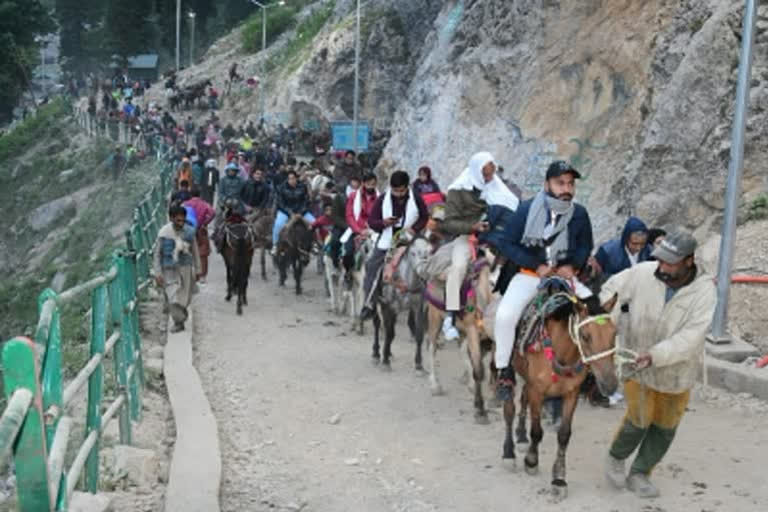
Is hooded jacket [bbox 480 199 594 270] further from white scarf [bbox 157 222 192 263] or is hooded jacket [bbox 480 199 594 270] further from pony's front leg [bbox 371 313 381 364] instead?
white scarf [bbox 157 222 192 263]

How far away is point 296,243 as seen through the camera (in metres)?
18.6

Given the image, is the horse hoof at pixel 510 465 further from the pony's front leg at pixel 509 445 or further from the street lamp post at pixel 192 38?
the street lamp post at pixel 192 38

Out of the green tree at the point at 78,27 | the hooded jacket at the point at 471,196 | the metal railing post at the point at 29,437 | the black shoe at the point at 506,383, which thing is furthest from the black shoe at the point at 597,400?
the green tree at the point at 78,27

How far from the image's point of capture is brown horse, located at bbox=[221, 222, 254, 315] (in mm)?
16984

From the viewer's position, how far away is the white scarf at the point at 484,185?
10188 millimetres

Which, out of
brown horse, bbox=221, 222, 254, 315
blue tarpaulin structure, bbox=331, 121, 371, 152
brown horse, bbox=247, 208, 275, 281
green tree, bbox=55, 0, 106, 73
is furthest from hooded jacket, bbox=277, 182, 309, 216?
green tree, bbox=55, 0, 106, 73

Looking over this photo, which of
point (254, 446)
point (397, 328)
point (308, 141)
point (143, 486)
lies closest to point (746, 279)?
point (397, 328)

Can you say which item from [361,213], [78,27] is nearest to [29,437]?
[361,213]

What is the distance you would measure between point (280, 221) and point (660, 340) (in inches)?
494

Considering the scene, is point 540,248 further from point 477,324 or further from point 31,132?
point 31,132

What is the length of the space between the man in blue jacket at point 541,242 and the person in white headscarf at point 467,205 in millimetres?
1959

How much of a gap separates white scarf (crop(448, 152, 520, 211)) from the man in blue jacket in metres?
1.89

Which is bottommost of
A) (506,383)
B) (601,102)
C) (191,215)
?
(506,383)

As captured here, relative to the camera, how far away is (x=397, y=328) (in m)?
15.8
